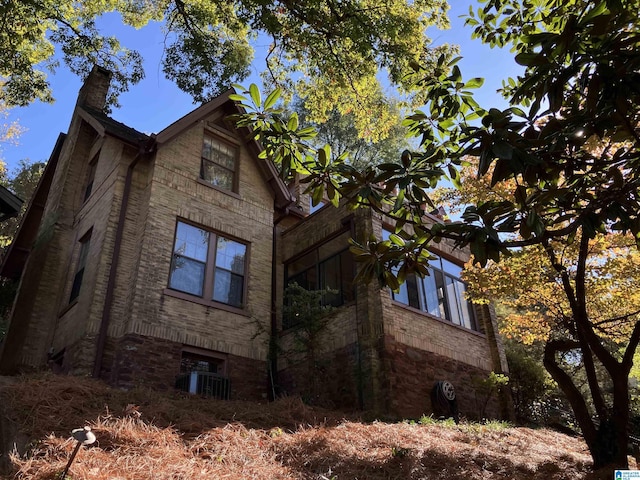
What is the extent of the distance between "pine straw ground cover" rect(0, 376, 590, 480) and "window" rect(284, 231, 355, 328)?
4380mm

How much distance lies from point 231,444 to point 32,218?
14.1m

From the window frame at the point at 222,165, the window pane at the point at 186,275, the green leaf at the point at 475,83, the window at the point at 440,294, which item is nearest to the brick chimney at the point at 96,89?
the window frame at the point at 222,165

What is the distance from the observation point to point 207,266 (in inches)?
502

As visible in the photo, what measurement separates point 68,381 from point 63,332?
4164 millimetres

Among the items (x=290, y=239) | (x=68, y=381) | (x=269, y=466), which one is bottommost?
(x=269, y=466)

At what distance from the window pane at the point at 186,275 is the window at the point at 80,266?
2464 mm

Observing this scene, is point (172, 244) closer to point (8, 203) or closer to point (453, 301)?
point (8, 203)

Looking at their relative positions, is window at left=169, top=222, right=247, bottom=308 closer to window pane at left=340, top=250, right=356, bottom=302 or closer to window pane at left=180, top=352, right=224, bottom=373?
window pane at left=180, top=352, right=224, bottom=373

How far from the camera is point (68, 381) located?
27.4 feet

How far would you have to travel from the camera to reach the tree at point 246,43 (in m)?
12.4

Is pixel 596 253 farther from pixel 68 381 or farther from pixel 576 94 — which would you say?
pixel 68 381

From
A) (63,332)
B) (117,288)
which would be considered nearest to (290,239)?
(117,288)

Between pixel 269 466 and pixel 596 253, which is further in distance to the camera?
pixel 596 253

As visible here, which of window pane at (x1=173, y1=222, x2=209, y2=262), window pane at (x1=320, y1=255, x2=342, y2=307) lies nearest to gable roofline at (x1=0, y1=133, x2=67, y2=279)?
window pane at (x1=173, y1=222, x2=209, y2=262)
